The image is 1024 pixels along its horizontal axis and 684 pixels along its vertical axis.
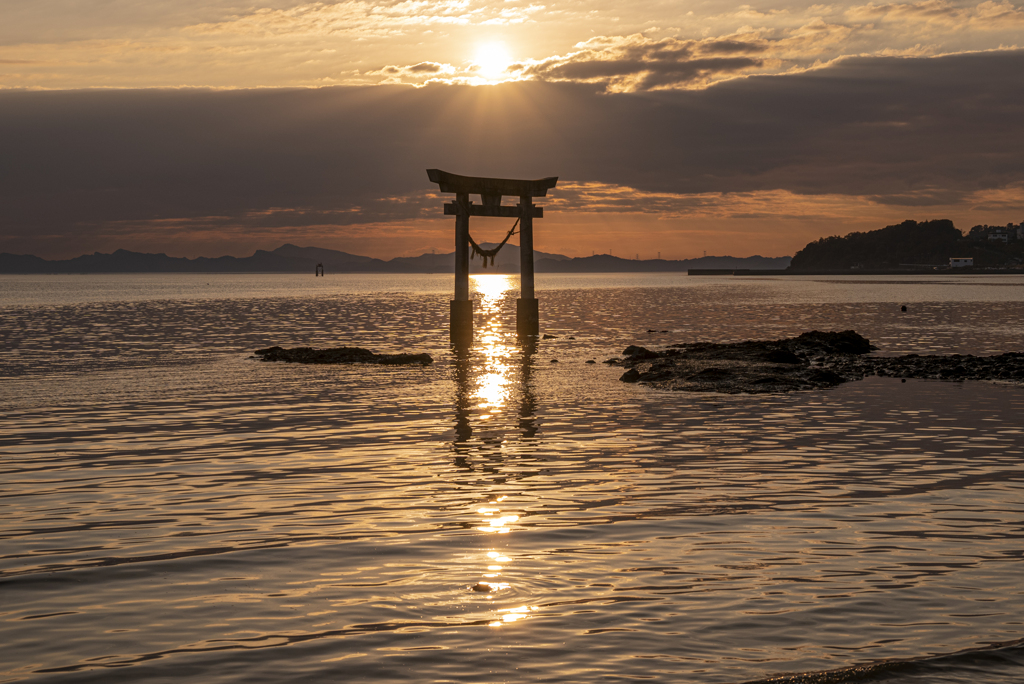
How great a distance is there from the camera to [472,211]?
113 ft

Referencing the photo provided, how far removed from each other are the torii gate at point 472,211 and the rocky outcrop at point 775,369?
8.62 m

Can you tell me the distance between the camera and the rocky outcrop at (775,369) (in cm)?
2147

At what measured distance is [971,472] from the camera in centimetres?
1160

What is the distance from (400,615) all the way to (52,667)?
7.09 feet

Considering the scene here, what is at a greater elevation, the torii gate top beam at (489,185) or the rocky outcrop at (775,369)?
the torii gate top beam at (489,185)

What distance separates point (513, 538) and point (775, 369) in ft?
52.8

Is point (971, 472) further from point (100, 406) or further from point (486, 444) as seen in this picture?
point (100, 406)

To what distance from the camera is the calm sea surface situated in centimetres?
568

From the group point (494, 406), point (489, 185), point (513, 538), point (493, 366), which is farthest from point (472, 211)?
point (513, 538)

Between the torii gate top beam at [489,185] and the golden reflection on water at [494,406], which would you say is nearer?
the golden reflection on water at [494,406]

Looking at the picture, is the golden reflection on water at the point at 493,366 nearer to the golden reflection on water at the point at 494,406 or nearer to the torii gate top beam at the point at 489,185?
the golden reflection on water at the point at 494,406

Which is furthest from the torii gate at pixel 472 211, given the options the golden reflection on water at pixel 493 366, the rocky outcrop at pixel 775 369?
the rocky outcrop at pixel 775 369

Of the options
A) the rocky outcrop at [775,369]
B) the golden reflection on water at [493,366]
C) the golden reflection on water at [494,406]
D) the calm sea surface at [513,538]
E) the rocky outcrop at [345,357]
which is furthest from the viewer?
the rocky outcrop at [345,357]

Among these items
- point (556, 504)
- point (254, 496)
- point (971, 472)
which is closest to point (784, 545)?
point (556, 504)
